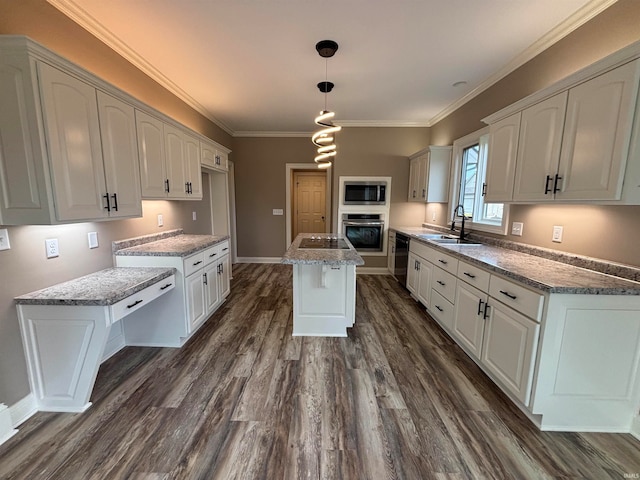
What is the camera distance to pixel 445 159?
13.3ft

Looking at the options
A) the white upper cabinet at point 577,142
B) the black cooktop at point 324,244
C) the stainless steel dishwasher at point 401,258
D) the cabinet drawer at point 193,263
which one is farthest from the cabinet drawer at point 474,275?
the cabinet drawer at point 193,263

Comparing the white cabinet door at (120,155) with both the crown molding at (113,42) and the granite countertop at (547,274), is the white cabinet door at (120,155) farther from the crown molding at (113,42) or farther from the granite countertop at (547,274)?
the granite countertop at (547,274)

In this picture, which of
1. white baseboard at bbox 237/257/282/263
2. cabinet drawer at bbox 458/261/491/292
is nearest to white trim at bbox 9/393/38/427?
cabinet drawer at bbox 458/261/491/292

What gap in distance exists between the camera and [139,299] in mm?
1963

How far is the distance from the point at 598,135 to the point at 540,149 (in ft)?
1.34

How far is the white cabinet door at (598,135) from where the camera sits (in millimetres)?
1445

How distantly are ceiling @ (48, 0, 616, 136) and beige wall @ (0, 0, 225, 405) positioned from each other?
135 mm

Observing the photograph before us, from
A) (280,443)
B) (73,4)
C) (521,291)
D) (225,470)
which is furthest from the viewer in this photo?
(73,4)

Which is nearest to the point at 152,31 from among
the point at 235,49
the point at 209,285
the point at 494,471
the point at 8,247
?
the point at 235,49

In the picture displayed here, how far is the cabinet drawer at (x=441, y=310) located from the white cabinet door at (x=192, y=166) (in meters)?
3.17

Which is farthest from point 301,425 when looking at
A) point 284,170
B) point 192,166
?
point 284,170

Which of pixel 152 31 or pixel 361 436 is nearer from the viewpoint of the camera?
pixel 361 436

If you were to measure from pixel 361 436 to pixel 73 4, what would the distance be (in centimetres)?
359

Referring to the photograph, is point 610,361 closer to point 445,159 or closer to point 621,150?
point 621,150
